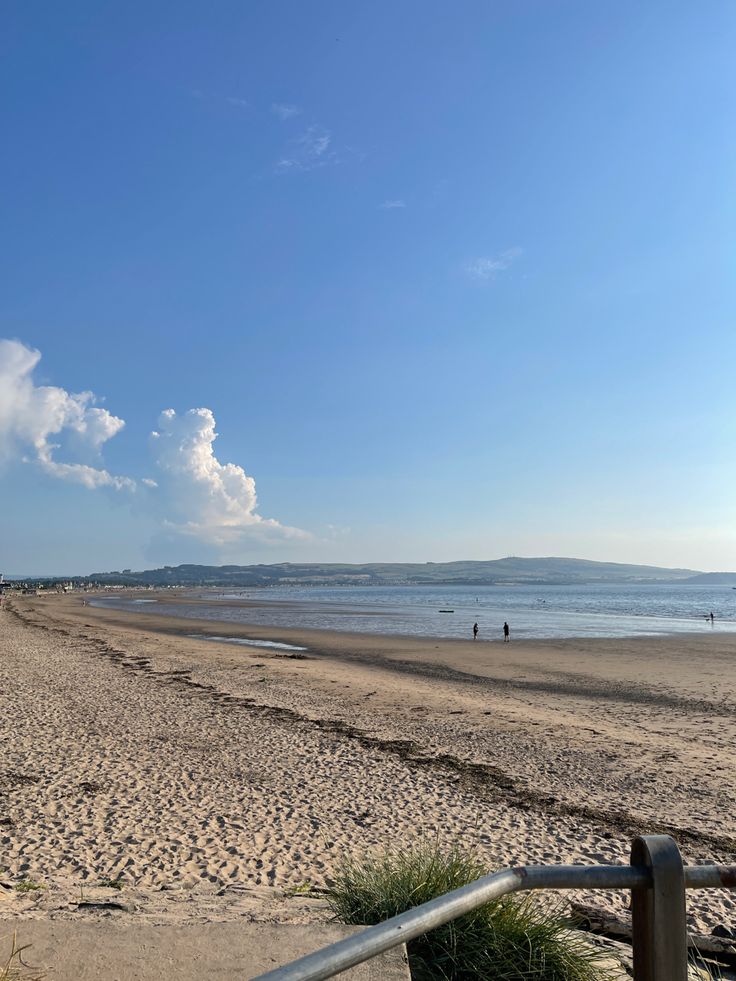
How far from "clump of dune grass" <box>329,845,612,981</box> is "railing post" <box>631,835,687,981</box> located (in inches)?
70.8

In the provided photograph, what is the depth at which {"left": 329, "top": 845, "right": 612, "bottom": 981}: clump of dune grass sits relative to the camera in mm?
3986

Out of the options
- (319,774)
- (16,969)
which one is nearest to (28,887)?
(16,969)

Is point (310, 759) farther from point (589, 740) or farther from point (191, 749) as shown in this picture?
point (589, 740)

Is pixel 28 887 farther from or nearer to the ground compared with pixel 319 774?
farther from the ground

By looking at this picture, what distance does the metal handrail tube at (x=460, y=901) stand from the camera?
67.6 inches

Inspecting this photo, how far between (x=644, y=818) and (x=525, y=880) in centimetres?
750

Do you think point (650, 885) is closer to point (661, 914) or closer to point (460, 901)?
point (661, 914)

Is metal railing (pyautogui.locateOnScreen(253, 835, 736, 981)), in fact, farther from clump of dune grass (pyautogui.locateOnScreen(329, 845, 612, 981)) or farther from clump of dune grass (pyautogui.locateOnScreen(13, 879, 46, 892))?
clump of dune grass (pyautogui.locateOnScreen(13, 879, 46, 892))

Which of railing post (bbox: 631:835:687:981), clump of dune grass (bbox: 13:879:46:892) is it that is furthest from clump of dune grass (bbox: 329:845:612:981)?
clump of dune grass (bbox: 13:879:46:892)

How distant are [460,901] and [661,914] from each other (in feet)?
2.73

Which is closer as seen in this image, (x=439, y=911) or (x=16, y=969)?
(x=439, y=911)

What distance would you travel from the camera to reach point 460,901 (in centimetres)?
212

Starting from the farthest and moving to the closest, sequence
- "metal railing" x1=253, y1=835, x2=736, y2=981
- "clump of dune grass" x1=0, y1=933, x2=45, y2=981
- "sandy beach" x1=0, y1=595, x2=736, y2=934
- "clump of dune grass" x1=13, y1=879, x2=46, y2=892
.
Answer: "sandy beach" x1=0, y1=595, x2=736, y2=934
"clump of dune grass" x1=13, y1=879, x2=46, y2=892
"clump of dune grass" x1=0, y1=933, x2=45, y2=981
"metal railing" x1=253, y1=835, x2=736, y2=981

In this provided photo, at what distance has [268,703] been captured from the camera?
52.8ft
